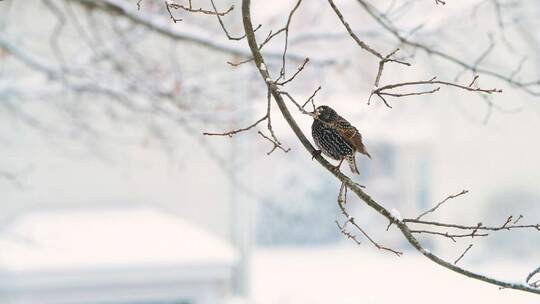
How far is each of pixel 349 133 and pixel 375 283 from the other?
1037 centimetres

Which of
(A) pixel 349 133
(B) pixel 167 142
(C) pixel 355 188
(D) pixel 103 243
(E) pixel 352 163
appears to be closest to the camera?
(C) pixel 355 188

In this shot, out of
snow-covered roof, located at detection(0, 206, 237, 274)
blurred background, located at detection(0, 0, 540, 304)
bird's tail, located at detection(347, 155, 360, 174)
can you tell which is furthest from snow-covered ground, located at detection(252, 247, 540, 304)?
bird's tail, located at detection(347, 155, 360, 174)

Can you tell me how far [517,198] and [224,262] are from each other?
9877 millimetres

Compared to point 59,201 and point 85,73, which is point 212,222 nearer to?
point 59,201

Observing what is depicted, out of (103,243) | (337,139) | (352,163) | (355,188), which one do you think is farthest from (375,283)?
(355,188)

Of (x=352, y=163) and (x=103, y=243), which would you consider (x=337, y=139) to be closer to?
(x=352, y=163)

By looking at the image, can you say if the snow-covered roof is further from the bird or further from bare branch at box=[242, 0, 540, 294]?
bare branch at box=[242, 0, 540, 294]

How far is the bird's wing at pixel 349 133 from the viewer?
8.39ft

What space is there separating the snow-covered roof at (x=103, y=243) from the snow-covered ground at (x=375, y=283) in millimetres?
2869

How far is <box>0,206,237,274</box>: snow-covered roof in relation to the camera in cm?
818

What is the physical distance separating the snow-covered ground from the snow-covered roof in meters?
2.87

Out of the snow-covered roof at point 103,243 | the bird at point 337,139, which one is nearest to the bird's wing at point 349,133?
the bird at point 337,139

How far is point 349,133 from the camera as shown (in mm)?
2572

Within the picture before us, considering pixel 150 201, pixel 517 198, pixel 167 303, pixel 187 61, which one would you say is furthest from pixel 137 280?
pixel 517 198
